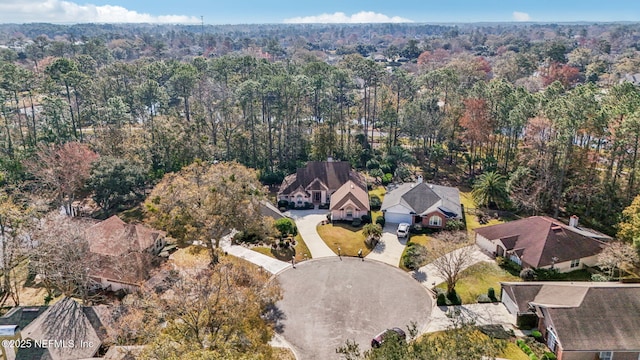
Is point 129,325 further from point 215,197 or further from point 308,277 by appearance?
point 308,277

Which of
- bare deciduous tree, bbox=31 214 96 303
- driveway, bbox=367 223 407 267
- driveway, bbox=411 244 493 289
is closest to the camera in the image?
bare deciduous tree, bbox=31 214 96 303

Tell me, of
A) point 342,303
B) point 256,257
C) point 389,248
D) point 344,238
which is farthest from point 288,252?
point 389,248

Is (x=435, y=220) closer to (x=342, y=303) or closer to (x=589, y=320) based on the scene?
(x=342, y=303)

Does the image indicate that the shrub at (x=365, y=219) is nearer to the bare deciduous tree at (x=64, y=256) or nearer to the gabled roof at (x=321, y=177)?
the gabled roof at (x=321, y=177)

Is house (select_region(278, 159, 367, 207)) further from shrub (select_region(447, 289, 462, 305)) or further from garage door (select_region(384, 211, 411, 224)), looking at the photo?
shrub (select_region(447, 289, 462, 305))

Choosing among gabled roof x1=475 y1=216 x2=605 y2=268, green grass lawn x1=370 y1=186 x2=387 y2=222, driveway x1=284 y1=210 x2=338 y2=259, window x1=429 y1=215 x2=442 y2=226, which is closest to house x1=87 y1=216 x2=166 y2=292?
driveway x1=284 y1=210 x2=338 y2=259

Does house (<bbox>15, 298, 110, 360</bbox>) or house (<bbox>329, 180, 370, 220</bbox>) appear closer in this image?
house (<bbox>15, 298, 110, 360</bbox>)

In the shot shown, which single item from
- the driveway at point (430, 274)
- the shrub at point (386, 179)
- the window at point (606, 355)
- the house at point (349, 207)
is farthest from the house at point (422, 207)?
the window at point (606, 355)
